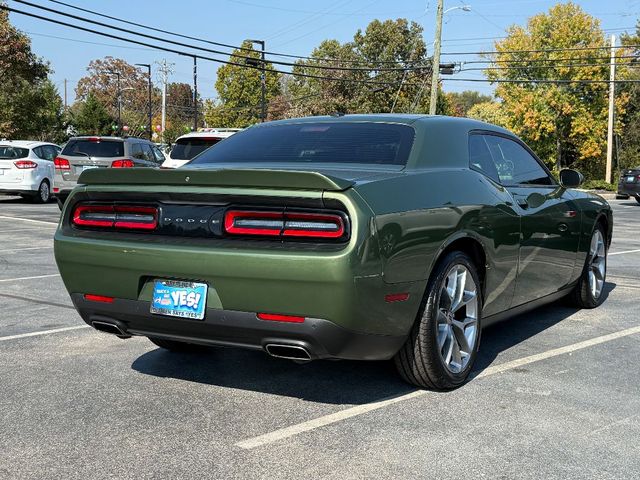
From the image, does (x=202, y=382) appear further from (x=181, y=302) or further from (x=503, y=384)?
(x=503, y=384)

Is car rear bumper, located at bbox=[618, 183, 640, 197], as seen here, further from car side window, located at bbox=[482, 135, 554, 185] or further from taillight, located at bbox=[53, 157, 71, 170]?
car side window, located at bbox=[482, 135, 554, 185]

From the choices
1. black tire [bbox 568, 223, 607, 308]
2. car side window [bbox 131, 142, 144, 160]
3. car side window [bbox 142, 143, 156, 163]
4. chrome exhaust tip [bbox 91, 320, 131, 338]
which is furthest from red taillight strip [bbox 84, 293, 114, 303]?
car side window [bbox 142, 143, 156, 163]

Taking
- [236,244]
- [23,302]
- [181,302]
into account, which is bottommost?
[23,302]

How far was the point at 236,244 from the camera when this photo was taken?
3.59 metres

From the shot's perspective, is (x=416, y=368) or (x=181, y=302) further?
(x=416, y=368)

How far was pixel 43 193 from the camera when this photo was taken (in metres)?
20.7

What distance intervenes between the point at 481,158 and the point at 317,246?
6.12 ft

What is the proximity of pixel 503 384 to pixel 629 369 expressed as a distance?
951 mm

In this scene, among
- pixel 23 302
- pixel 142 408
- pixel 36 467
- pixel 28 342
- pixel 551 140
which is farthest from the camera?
pixel 551 140

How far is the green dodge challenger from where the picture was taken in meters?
3.46

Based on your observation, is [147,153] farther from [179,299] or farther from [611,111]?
[611,111]

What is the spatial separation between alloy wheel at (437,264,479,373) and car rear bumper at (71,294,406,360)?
451 millimetres

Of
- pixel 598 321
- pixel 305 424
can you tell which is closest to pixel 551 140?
pixel 598 321

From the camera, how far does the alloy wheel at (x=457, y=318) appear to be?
4.17 meters
